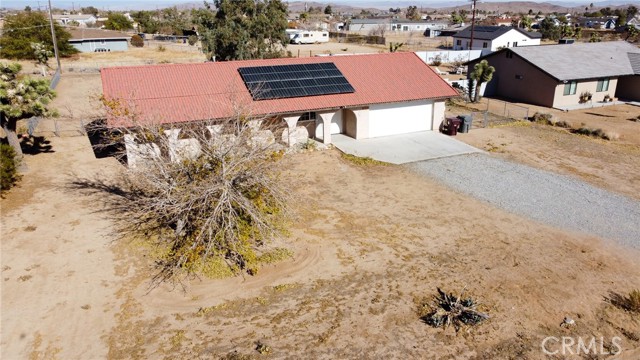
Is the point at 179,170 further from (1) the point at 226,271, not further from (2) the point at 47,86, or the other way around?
(2) the point at 47,86

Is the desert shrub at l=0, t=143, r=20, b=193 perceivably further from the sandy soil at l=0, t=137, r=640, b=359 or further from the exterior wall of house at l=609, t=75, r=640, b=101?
the exterior wall of house at l=609, t=75, r=640, b=101

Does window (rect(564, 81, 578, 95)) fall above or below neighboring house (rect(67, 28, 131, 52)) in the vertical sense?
below

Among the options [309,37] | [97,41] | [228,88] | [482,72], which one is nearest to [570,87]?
[482,72]

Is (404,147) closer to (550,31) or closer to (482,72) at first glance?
(482,72)

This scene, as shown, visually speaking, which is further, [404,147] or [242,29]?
[242,29]

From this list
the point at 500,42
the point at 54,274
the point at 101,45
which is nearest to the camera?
the point at 54,274

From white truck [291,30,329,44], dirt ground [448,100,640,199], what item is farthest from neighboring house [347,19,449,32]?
dirt ground [448,100,640,199]

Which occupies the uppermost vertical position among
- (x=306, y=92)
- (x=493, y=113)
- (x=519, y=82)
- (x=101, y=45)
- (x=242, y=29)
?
(x=242, y=29)
